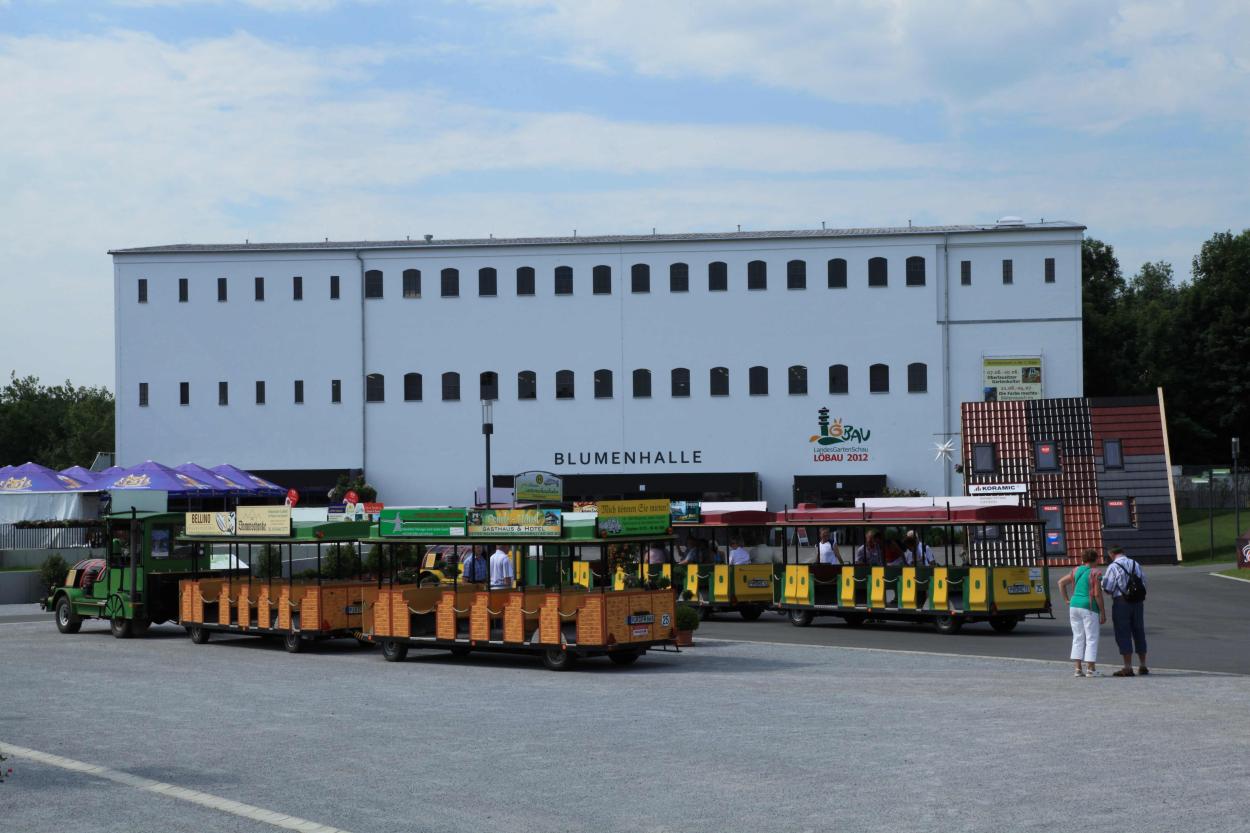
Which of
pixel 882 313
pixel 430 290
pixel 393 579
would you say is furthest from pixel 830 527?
pixel 430 290

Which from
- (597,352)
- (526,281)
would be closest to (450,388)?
(526,281)

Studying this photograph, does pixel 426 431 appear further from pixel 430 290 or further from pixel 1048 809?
pixel 1048 809

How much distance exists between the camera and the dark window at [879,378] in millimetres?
62438

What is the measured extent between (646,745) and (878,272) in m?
51.7

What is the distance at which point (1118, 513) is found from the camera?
4934cm

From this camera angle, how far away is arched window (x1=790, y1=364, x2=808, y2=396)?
6306 cm

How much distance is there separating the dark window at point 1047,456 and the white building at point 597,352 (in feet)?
34.1

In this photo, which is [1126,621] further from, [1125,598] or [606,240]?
[606,240]

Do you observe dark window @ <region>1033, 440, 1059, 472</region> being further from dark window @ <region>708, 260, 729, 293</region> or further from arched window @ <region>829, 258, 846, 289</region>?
dark window @ <region>708, 260, 729, 293</region>

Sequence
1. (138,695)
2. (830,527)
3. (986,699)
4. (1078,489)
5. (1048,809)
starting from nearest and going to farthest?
(1048,809) < (986,699) < (138,695) < (830,527) < (1078,489)

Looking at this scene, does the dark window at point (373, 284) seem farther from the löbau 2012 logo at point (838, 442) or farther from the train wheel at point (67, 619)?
the train wheel at point (67, 619)

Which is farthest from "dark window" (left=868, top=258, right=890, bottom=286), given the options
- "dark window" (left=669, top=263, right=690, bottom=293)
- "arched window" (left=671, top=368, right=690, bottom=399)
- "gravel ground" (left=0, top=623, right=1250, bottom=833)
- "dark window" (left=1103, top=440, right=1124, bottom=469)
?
"gravel ground" (left=0, top=623, right=1250, bottom=833)

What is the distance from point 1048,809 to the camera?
32.9 feet

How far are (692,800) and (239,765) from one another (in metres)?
4.04
